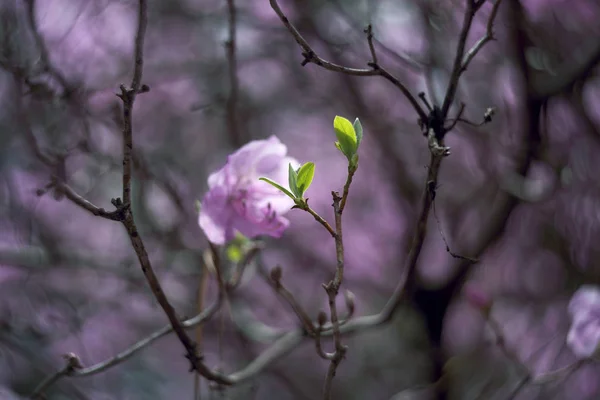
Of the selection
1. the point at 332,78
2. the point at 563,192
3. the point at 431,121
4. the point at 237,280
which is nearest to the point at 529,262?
the point at 563,192

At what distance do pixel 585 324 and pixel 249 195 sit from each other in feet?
2.50

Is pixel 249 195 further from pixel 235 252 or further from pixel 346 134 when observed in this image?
pixel 346 134

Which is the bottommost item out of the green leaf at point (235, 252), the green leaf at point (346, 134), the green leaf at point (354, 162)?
the green leaf at point (354, 162)

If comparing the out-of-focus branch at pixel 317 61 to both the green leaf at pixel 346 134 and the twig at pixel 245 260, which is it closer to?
the green leaf at pixel 346 134

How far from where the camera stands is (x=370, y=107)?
2.36 meters

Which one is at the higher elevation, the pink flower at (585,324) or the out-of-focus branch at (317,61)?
the out-of-focus branch at (317,61)

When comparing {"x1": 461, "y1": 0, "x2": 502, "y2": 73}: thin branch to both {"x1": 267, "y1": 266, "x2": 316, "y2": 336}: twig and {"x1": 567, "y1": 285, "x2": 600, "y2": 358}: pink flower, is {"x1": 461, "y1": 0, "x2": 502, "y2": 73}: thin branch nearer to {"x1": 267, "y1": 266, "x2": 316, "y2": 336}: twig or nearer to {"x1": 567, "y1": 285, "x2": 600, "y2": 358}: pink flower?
{"x1": 267, "y1": 266, "x2": 316, "y2": 336}: twig

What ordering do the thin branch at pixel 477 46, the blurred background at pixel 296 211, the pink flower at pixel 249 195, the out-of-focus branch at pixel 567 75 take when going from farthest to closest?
1. the blurred background at pixel 296 211
2. the out-of-focus branch at pixel 567 75
3. the pink flower at pixel 249 195
4. the thin branch at pixel 477 46

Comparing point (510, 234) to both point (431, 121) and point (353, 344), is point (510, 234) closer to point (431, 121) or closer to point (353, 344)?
point (353, 344)

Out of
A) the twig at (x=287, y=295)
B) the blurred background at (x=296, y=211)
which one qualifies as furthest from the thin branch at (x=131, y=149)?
the blurred background at (x=296, y=211)

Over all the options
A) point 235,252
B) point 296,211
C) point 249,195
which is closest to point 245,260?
point 235,252

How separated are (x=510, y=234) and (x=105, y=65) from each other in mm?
1579

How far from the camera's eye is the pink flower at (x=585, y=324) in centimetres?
129

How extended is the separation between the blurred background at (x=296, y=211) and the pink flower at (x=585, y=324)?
0.27 m
